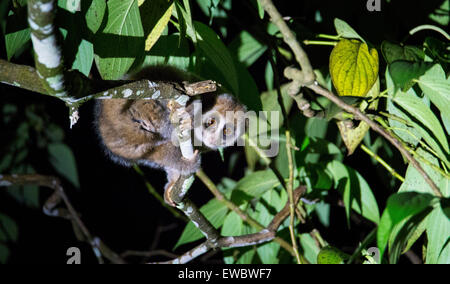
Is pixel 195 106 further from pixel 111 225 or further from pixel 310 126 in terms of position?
pixel 111 225

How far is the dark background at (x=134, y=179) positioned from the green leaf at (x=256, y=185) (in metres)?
0.33

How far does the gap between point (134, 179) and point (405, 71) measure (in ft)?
5.29

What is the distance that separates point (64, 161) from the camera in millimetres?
1687

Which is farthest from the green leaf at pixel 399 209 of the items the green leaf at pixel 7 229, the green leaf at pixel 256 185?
the green leaf at pixel 7 229

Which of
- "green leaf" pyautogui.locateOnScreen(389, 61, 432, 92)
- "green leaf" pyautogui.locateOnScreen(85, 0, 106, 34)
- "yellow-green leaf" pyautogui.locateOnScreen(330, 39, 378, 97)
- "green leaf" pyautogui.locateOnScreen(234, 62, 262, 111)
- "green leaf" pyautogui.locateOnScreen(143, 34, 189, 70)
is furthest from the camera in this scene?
"green leaf" pyautogui.locateOnScreen(234, 62, 262, 111)

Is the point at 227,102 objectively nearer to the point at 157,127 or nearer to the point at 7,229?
the point at 157,127

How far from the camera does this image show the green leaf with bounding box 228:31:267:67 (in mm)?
1386

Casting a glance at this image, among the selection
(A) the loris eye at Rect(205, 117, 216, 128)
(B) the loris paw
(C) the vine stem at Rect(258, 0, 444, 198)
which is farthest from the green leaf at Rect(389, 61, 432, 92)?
(A) the loris eye at Rect(205, 117, 216, 128)

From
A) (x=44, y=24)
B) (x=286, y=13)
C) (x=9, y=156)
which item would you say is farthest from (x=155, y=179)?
(x=44, y=24)

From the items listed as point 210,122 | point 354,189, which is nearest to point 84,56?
point 210,122

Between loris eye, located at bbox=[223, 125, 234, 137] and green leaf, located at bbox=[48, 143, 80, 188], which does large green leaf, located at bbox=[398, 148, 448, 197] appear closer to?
loris eye, located at bbox=[223, 125, 234, 137]

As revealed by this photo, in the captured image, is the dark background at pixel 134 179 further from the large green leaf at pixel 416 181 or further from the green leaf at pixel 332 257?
the green leaf at pixel 332 257

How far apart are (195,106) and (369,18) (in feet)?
2.25

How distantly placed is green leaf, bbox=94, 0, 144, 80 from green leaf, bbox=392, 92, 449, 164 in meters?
0.61
